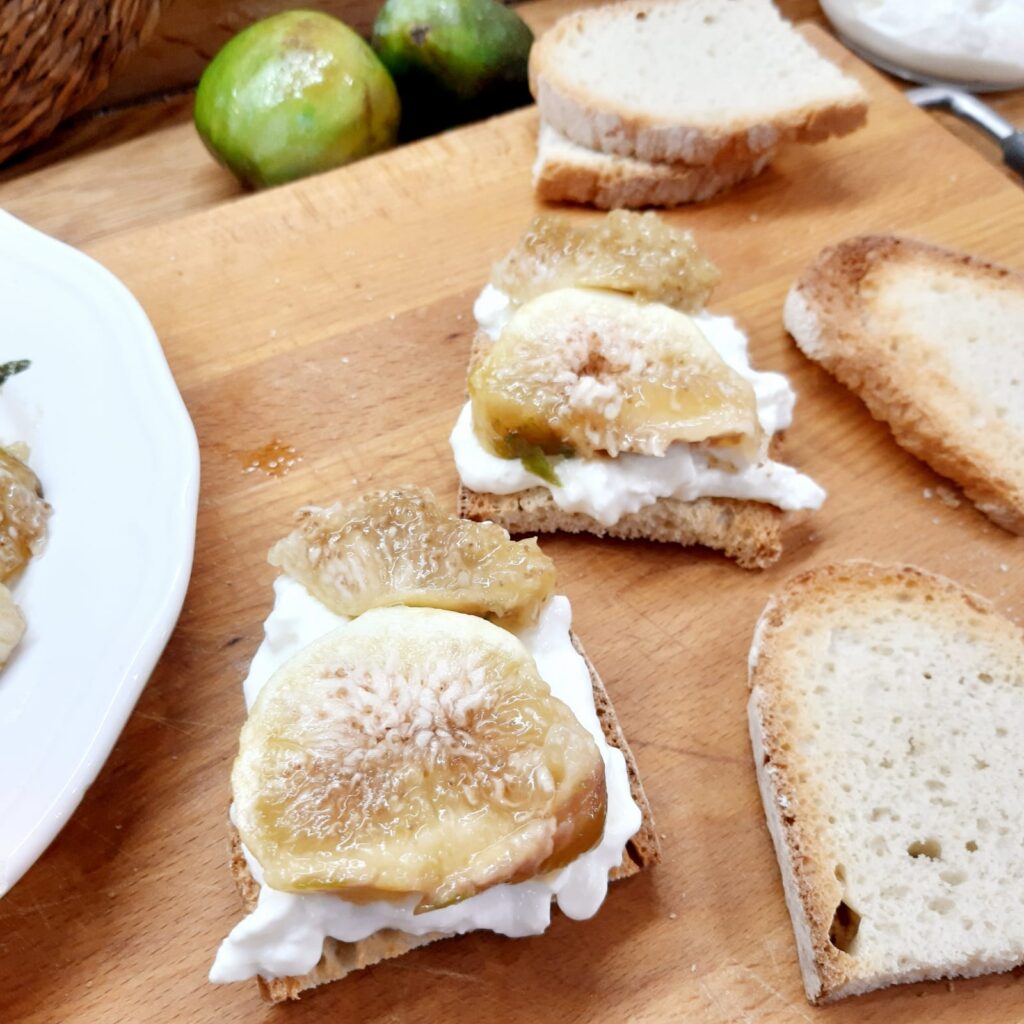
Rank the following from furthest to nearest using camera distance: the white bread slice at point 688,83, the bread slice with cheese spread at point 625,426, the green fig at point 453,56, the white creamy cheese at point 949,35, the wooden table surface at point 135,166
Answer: the white creamy cheese at point 949,35
the wooden table surface at point 135,166
the green fig at point 453,56
the white bread slice at point 688,83
the bread slice with cheese spread at point 625,426

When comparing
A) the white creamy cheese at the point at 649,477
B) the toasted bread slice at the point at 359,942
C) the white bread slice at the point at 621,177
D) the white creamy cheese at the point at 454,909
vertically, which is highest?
the white bread slice at the point at 621,177

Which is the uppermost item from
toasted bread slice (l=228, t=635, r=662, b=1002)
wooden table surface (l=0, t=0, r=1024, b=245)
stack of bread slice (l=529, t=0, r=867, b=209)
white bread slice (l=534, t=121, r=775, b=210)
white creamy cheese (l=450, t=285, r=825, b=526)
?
stack of bread slice (l=529, t=0, r=867, b=209)

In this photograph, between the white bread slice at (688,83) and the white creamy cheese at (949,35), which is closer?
the white bread slice at (688,83)

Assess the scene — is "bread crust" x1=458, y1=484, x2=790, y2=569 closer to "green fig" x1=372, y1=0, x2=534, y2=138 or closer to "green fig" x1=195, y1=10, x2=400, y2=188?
"green fig" x1=195, y1=10, x2=400, y2=188

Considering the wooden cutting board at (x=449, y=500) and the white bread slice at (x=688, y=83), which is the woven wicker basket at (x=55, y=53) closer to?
the wooden cutting board at (x=449, y=500)

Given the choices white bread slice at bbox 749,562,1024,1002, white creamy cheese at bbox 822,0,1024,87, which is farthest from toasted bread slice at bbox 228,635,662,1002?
white creamy cheese at bbox 822,0,1024,87

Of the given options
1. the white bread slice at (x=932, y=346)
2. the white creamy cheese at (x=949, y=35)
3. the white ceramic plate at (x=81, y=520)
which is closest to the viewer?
the white ceramic plate at (x=81, y=520)

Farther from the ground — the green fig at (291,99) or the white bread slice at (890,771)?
the green fig at (291,99)

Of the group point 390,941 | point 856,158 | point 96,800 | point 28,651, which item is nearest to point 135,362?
point 28,651

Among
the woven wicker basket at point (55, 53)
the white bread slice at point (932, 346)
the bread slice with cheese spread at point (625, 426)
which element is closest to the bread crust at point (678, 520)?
the bread slice with cheese spread at point (625, 426)
